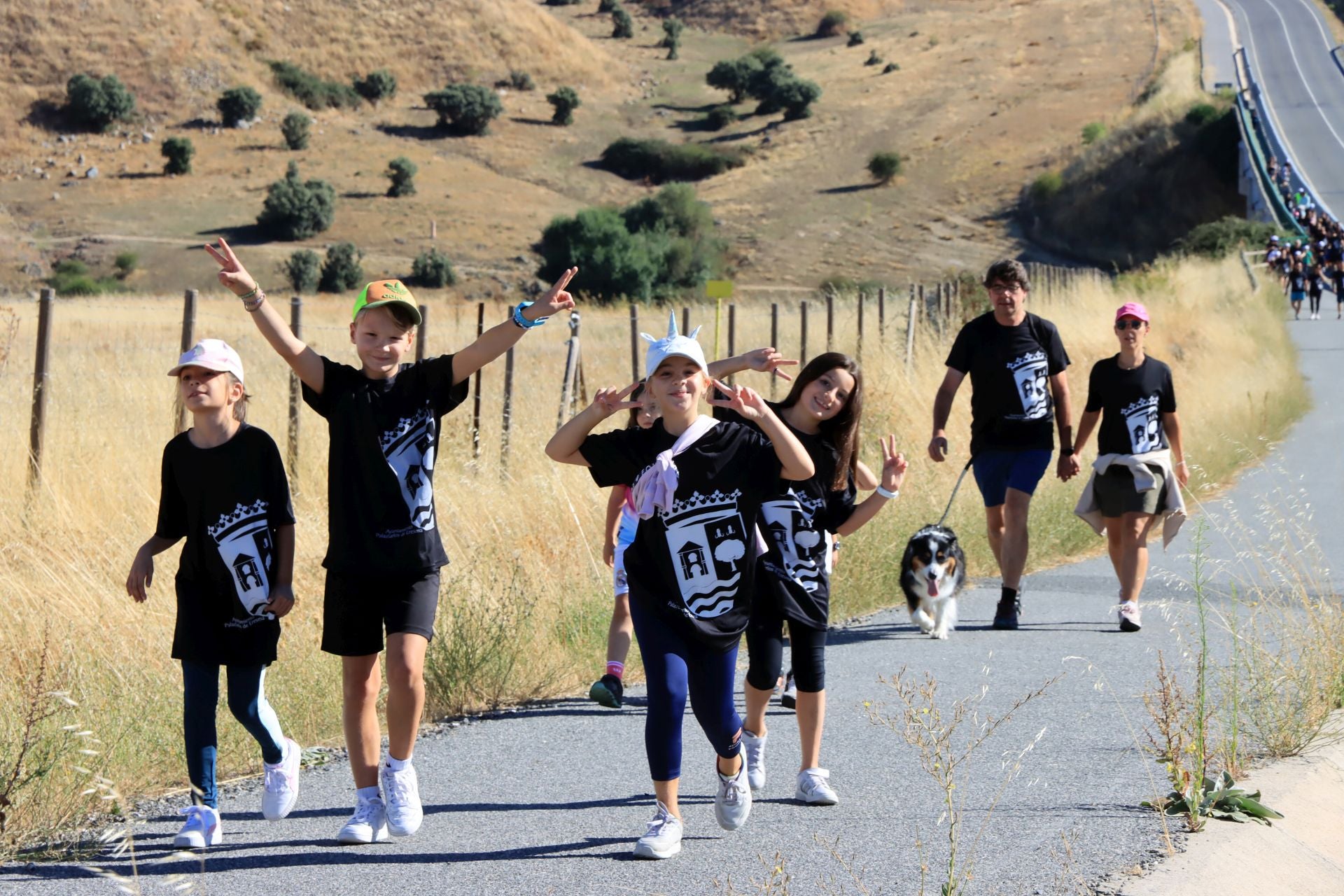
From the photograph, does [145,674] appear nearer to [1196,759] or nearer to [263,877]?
[263,877]

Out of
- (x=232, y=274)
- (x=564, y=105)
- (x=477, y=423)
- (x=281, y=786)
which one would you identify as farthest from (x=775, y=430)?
(x=564, y=105)

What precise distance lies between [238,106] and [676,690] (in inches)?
3636

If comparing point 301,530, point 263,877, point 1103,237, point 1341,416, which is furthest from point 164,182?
point 263,877

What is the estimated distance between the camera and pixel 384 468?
4.89 m

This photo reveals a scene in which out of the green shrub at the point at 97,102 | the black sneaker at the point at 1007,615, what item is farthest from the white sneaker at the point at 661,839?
the green shrub at the point at 97,102

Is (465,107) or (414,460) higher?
(465,107)

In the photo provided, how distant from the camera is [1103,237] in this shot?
238 ft

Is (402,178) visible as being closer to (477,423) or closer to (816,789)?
(477,423)

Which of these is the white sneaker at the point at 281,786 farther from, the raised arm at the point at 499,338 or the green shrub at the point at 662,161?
the green shrub at the point at 662,161

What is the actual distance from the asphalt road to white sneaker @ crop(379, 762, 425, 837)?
182ft

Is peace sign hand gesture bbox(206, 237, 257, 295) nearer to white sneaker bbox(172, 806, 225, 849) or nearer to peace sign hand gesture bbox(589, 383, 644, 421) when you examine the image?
peace sign hand gesture bbox(589, 383, 644, 421)

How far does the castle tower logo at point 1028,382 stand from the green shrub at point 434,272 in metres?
54.3

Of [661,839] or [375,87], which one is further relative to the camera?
[375,87]

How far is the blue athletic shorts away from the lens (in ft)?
28.8
